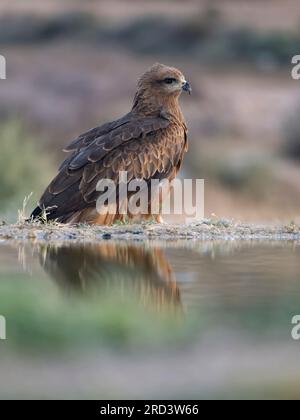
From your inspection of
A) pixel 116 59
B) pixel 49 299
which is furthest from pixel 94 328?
pixel 116 59

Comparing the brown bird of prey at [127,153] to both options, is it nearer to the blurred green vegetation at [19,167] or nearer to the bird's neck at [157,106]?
the bird's neck at [157,106]

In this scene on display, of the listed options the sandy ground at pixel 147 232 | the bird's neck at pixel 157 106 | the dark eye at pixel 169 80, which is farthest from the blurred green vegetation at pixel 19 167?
the sandy ground at pixel 147 232

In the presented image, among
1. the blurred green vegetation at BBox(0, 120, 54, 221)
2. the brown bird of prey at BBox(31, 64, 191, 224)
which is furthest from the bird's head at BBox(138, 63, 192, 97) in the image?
the blurred green vegetation at BBox(0, 120, 54, 221)

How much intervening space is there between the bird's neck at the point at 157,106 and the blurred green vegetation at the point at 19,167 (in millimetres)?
4888

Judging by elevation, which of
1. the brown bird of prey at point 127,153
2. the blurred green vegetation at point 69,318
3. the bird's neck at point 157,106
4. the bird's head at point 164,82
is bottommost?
the blurred green vegetation at point 69,318

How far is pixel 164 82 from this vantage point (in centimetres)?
1348

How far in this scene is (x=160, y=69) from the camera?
13.5 m

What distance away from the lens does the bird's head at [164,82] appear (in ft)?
44.1

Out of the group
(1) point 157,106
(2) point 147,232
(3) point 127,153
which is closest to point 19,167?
(1) point 157,106

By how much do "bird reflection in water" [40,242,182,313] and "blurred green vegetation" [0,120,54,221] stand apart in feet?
24.2

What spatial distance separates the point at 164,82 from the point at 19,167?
6.40m

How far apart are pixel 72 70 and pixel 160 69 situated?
1853 centimetres

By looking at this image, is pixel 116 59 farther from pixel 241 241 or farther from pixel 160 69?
pixel 241 241

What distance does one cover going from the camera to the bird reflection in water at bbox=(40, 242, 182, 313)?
857 cm
